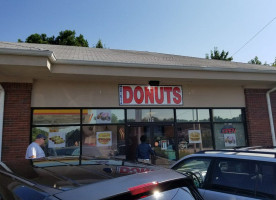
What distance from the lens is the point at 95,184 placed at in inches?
64.6

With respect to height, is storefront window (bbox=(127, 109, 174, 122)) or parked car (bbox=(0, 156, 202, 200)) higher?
storefront window (bbox=(127, 109, 174, 122))

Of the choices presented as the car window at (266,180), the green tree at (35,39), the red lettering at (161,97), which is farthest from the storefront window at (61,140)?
the green tree at (35,39)

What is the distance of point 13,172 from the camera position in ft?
7.54

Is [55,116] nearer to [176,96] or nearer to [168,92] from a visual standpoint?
[168,92]

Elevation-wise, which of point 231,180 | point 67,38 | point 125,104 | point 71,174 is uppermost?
point 67,38

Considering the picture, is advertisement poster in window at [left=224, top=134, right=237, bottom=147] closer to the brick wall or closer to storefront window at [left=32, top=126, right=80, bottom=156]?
the brick wall

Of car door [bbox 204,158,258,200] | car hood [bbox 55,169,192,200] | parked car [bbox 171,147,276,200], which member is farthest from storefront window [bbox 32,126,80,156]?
car hood [bbox 55,169,192,200]

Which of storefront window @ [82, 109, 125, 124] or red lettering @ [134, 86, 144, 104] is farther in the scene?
red lettering @ [134, 86, 144, 104]

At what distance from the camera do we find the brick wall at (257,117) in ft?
30.9

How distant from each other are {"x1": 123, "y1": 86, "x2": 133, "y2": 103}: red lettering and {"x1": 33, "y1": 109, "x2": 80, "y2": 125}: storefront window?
1.70 meters

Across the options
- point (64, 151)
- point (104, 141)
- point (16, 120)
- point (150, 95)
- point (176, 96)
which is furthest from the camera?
point (176, 96)

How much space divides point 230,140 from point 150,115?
3527mm

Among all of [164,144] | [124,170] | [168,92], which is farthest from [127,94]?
[124,170]

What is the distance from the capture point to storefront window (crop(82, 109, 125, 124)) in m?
8.11
